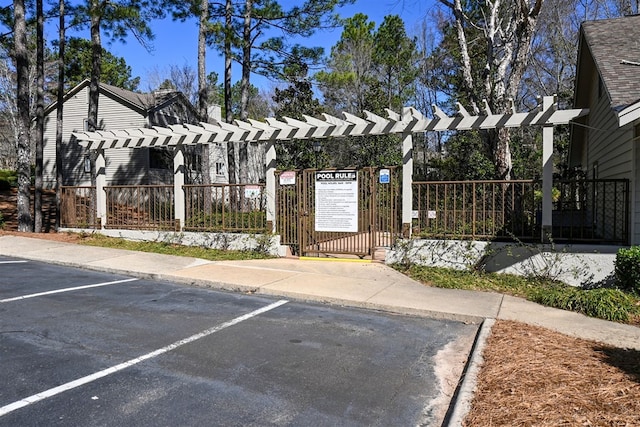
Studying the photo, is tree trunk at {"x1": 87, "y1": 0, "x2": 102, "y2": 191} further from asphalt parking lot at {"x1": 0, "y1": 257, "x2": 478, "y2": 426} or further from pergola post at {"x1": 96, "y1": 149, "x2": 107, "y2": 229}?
asphalt parking lot at {"x1": 0, "y1": 257, "x2": 478, "y2": 426}

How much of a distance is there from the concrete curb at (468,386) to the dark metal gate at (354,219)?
4.67 metres

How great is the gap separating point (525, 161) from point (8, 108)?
3416 centimetres

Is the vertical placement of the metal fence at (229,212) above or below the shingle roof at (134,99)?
below

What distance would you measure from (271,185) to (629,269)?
281 inches

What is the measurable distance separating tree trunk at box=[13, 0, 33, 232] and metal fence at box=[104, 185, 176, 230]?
3.06 m

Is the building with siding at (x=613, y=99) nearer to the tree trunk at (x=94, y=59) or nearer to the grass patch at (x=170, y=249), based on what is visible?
the grass patch at (x=170, y=249)

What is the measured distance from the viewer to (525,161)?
24.0 meters

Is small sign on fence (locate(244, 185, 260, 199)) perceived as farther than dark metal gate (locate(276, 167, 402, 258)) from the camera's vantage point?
Yes

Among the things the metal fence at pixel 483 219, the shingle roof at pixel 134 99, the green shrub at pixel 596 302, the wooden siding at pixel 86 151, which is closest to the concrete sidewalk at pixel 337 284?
the green shrub at pixel 596 302

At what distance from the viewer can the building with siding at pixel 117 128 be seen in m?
23.7

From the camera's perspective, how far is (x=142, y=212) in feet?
45.0

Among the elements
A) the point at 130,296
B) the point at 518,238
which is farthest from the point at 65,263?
the point at 518,238

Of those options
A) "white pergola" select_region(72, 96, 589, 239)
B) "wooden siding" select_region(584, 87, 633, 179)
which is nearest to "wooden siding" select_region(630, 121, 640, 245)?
"wooden siding" select_region(584, 87, 633, 179)

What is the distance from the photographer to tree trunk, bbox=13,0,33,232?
567 inches
